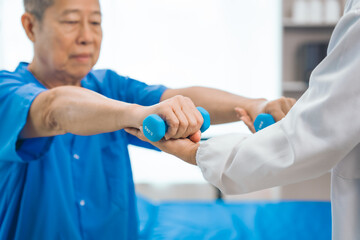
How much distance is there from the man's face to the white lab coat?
0.58 meters

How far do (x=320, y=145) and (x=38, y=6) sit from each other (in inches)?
35.6

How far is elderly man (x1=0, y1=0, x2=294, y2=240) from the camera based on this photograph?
93 cm

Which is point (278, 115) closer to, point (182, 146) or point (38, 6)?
point (182, 146)

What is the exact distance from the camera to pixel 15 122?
966 millimetres

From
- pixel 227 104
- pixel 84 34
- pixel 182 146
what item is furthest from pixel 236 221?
pixel 84 34

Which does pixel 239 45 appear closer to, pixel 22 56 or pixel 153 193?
pixel 153 193

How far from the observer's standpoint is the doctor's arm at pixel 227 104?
1.15 meters

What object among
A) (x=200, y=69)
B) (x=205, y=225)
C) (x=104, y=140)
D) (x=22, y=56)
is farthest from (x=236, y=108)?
(x=22, y=56)

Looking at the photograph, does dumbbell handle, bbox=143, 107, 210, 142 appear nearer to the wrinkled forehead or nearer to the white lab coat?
the white lab coat

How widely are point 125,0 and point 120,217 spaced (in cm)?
230

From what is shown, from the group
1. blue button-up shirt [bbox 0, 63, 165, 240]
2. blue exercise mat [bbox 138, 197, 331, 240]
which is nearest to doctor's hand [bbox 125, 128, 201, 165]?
blue button-up shirt [bbox 0, 63, 165, 240]

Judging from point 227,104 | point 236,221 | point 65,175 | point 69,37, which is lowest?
point 236,221

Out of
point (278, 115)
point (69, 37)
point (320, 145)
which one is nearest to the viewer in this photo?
point (320, 145)

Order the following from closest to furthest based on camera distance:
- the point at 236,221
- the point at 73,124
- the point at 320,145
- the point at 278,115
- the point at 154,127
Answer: the point at 320,145
the point at 154,127
the point at 73,124
the point at 278,115
the point at 236,221
